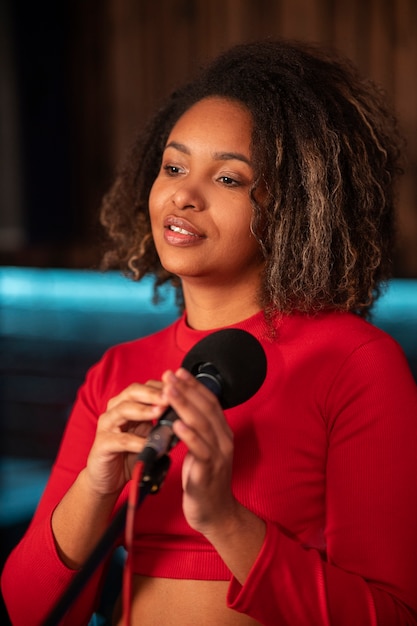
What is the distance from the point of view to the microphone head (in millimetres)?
882

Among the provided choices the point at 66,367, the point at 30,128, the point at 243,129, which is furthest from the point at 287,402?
the point at 30,128

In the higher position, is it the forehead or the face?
the forehead

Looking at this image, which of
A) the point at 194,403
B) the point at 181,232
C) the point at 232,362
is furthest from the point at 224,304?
the point at 194,403

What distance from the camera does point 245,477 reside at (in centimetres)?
111

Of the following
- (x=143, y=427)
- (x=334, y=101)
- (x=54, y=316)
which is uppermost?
(x=334, y=101)

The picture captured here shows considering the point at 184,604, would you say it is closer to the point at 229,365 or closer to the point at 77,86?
the point at 229,365

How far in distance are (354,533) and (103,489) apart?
0.93ft

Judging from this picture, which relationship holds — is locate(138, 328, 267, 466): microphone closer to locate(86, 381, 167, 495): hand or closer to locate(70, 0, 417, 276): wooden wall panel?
locate(86, 381, 167, 495): hand

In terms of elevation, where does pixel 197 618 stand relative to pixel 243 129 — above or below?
below

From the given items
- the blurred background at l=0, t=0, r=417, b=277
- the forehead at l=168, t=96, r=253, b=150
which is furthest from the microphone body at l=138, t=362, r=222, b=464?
the blurred background at l=0, t=0, r=417, b=277

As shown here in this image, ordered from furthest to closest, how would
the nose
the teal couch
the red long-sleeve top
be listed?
the teal couch < the nose < the red long-sleeve top

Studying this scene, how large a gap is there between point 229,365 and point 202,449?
0.31ft

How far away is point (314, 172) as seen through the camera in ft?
3.90

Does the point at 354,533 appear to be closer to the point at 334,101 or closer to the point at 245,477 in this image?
the point at 245,477
